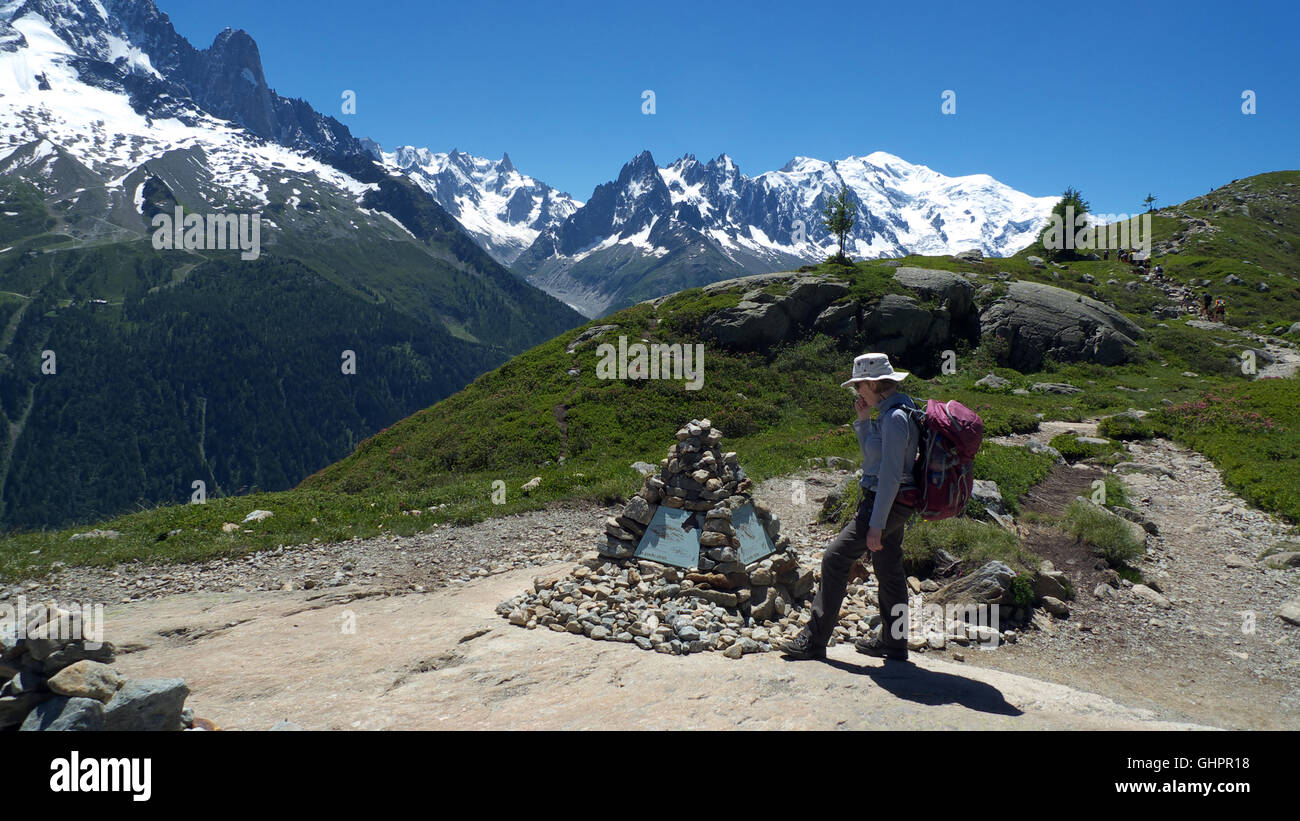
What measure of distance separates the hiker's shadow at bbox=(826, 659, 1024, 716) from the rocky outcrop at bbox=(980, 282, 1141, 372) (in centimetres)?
4141

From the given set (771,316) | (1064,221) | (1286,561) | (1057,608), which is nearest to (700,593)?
(1057,608)

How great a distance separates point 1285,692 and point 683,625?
27.8 ft

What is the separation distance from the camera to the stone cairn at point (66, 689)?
492 centimetres

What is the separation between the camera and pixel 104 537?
1745 cm

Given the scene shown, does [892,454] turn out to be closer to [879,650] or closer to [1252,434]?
[879,650]

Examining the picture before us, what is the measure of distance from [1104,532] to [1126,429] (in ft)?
49.4

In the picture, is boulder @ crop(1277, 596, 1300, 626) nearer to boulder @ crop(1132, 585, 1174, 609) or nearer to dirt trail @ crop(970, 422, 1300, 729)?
dirt trail @ crop(970, 422, 1300, 729)

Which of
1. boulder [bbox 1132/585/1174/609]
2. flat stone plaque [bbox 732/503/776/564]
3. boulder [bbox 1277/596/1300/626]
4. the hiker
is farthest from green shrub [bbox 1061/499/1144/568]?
the hiker

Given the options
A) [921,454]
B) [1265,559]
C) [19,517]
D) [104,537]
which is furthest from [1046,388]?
[19,517]

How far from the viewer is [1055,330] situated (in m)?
42.6

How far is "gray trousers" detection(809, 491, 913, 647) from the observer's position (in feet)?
24.5

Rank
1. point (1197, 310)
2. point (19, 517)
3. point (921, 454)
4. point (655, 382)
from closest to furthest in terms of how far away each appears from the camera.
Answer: point (921, 454) → point (655, 382) → point (1197, 310) → point (19, 517)

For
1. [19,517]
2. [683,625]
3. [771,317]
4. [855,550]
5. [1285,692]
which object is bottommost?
[19,517]
